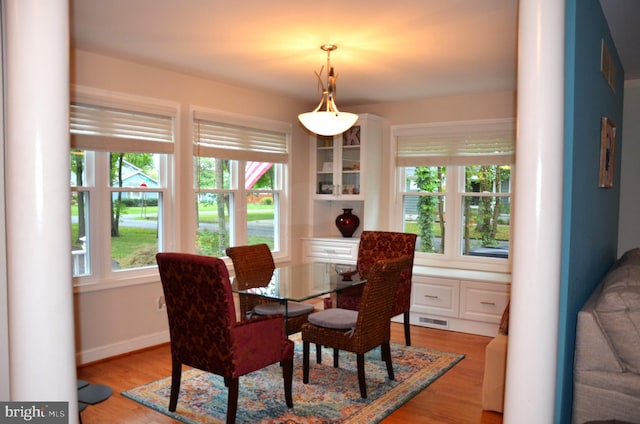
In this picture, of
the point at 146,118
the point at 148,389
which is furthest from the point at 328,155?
the point at 148,389

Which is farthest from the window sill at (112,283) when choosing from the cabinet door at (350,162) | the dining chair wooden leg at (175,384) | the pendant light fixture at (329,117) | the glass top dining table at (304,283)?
the cabinet door at (350,162)

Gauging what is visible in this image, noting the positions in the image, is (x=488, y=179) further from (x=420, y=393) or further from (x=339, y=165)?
(x=420, y=393)

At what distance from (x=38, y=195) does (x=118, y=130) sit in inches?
98.1

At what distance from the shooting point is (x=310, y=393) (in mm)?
3418

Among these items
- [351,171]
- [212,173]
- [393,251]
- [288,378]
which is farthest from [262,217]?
[288,378]

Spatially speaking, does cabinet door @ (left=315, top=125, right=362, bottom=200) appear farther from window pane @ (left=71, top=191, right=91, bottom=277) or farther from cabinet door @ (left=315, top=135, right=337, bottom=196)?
window pane @ (left=71, top=191, right=91, bottom=277)

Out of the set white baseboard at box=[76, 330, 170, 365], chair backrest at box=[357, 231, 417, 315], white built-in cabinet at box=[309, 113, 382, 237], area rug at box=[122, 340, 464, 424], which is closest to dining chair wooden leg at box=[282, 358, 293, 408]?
area rug at box=[122, 340, 464, 424]

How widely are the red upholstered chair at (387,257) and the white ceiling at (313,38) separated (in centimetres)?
146

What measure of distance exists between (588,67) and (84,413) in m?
3.36

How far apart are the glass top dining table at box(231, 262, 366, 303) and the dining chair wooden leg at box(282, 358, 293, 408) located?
15.2 inches

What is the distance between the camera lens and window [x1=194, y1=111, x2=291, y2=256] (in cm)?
484

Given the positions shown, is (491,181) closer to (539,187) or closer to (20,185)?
(539,187)

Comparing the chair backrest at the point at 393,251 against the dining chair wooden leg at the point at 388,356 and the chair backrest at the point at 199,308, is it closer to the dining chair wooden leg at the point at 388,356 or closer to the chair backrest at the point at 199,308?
the dining chair wooden leg at the point at 388,356

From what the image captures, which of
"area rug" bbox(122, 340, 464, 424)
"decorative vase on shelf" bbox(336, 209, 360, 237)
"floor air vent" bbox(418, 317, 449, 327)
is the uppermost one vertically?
"decorative vase on shelf" bbox(336, 209, 360, 237)
